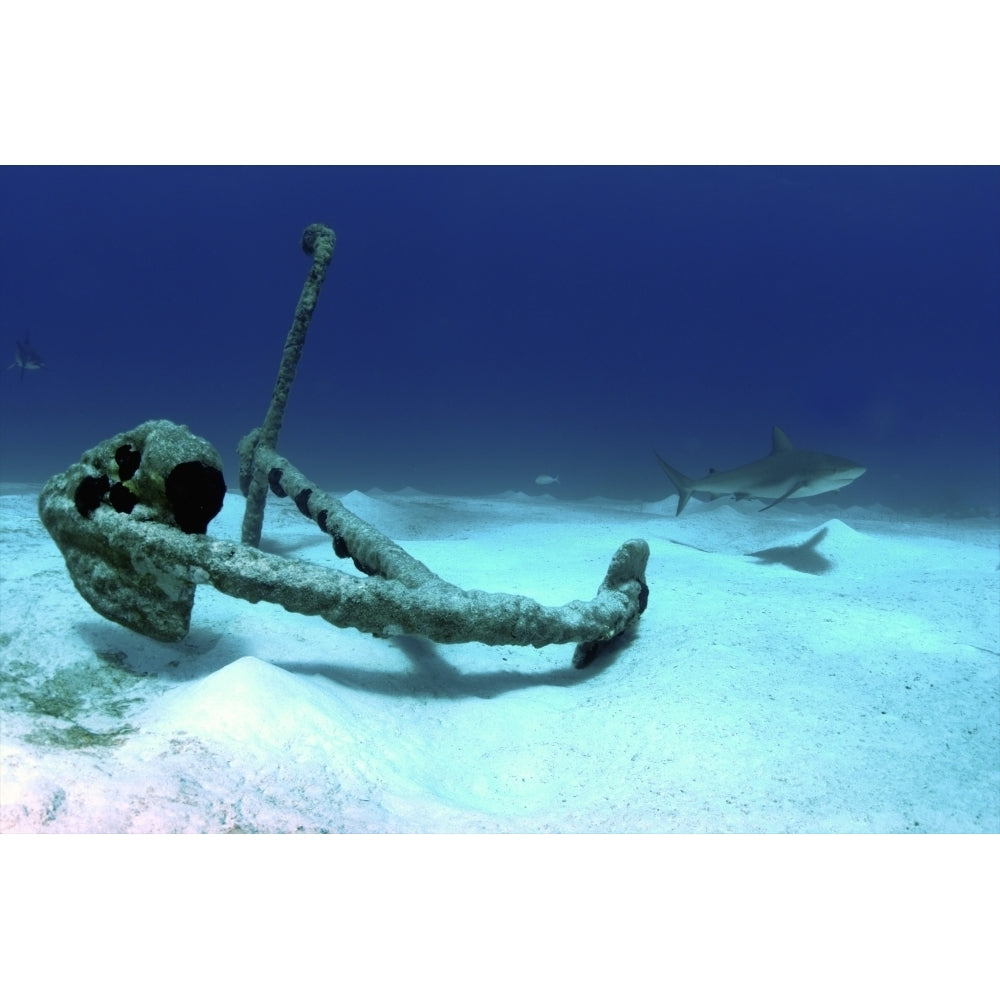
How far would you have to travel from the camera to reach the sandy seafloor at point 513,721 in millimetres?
1973

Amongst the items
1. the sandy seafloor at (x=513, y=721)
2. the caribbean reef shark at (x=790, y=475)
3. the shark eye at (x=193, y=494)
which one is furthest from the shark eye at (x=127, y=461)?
the caribbean reef shark at (x=790, y=475)

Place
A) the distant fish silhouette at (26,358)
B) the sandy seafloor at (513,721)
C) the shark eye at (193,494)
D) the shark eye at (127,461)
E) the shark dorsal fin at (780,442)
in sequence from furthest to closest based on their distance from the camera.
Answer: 1. the distant fish silhouette at (26,358)
2. the shark dorsal fin at (780,442)
3. the shark eye at (127,461)
4. the shark eye at (193,494)
5. the sandy seafloor at (513,721)

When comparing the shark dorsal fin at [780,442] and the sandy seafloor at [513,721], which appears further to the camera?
the shark dorsal fin at [780,442]

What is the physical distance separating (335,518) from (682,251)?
3107 inches

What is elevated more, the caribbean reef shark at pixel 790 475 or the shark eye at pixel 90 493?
the caribbean reef shark at pixel 790 475

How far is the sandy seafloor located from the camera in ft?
6.47

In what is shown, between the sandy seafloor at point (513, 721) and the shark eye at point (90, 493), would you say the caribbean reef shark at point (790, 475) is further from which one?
the shark eye at point (90, 493)

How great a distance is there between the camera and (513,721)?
2.95m

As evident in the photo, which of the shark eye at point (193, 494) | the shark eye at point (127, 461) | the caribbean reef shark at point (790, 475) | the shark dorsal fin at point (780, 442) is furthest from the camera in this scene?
the shark dorsal fin at point (780, 442)

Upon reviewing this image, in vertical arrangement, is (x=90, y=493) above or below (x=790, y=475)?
below

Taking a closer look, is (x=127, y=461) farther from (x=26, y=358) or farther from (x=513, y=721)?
(x=26, y=358)

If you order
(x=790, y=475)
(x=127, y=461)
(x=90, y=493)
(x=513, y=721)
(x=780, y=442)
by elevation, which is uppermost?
(x=780, y=442)

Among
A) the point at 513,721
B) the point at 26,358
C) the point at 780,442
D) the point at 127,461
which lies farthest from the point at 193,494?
the point at 26,358

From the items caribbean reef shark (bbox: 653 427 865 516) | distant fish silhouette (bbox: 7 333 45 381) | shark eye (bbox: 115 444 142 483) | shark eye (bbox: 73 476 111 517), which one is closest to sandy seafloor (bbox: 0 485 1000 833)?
shark eye (bbox: 73 476 111 517)
